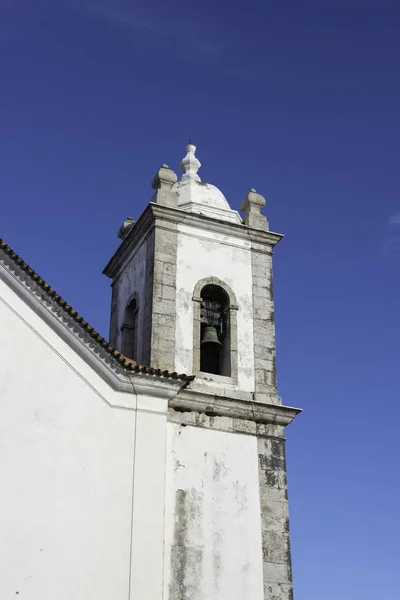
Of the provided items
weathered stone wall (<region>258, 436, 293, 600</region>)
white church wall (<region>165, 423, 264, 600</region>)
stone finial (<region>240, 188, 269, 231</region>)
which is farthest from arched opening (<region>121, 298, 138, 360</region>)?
weathered stone wall (<region>258, 436, 293, 600</region>)

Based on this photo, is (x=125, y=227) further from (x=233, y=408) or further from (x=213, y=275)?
(x=233, y=408)

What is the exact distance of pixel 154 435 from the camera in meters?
11.6

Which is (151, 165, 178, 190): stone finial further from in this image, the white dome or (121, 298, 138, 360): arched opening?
(121, 298, 138, 360): arched opening

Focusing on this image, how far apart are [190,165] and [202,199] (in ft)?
4.77

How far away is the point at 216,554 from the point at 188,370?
2.92 metres

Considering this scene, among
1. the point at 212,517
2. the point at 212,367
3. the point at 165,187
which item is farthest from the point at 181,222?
the point at 212,517

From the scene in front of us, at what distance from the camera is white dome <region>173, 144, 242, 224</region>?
15047 millimetres

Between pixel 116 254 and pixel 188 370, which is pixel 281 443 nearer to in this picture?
pixel 188 370

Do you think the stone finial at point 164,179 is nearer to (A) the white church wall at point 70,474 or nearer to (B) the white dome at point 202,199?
(B) the white dome at point 202,199

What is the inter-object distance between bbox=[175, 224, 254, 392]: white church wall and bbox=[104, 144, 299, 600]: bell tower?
20mm

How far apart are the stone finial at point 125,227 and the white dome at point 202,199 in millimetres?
1127

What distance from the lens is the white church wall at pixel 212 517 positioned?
444 inches

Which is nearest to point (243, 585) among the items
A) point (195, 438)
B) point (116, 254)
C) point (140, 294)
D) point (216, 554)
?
point (216, 554)

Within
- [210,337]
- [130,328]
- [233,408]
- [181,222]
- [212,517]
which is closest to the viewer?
[212,517]
